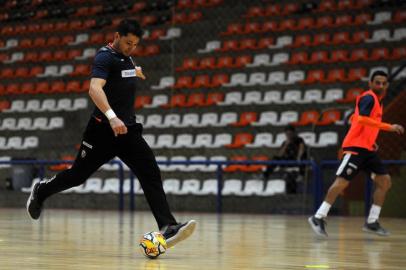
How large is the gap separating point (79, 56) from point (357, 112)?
47.8ft

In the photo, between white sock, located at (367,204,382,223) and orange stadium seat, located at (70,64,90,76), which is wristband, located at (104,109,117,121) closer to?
white sock, located at (367,204,382,223)

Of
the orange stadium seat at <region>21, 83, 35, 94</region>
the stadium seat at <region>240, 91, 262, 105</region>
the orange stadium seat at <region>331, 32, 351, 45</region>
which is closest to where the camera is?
the stadium seat at <region>240, 91, 262, 105</region>

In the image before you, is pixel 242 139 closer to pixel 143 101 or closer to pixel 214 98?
pixel 214 98

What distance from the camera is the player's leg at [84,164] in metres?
6.55

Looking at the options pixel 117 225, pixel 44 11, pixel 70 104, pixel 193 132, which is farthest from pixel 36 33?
pixel 117 225

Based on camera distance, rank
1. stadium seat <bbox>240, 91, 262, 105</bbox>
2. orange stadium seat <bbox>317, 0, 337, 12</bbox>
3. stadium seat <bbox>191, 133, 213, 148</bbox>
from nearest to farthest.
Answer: stadium seat <bbox>191, 133, 213, 148</bbox>
stadium seat <bbox>240, 91, 262, 105</bbox>
orange stadium seat <bbox>317, 0, 337, 12</bbox>

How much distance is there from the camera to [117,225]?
36.2 feet

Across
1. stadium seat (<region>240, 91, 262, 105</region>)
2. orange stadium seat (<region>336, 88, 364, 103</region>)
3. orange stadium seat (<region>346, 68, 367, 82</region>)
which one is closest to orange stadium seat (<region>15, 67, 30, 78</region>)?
stadium seat (<region>240, 91, 262, 105</region>)

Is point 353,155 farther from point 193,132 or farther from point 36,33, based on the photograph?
point 36,33

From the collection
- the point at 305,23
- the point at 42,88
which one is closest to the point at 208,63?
the point at 305,23

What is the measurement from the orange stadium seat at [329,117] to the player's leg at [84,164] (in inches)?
392

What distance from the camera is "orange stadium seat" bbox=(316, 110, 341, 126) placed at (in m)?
16.5

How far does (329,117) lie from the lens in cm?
1688

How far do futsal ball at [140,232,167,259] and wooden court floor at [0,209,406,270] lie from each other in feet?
0.20
